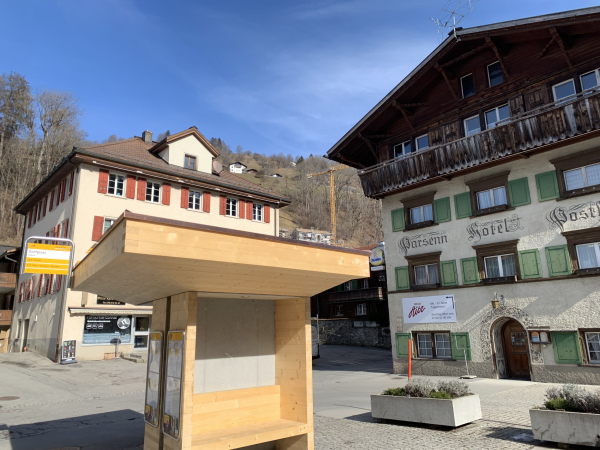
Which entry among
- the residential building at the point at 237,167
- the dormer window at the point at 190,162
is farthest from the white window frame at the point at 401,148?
the residential building at the point at 237,167

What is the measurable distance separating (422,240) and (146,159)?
18791 mm

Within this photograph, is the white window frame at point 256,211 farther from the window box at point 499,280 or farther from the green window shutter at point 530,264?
the green window shutter at point 530,264

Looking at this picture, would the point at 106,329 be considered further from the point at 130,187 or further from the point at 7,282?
the point at 7,282

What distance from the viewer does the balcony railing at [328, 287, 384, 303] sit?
130ft

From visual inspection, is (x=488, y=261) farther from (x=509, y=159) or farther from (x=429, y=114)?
(x=429, y=114)

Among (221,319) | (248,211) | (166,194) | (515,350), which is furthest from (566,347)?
(166,194)

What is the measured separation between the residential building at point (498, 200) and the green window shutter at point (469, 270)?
0.09m

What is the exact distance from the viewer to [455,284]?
1906cm

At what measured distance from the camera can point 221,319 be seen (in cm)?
750

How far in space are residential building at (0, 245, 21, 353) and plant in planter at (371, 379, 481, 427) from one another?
3191 centimetres

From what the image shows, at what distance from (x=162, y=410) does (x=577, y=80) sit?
705 inches

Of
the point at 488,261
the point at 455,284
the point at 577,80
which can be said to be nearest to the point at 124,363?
the point at 455,284

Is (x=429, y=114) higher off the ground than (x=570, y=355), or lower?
higher

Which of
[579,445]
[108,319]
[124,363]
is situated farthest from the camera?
[108,319]
